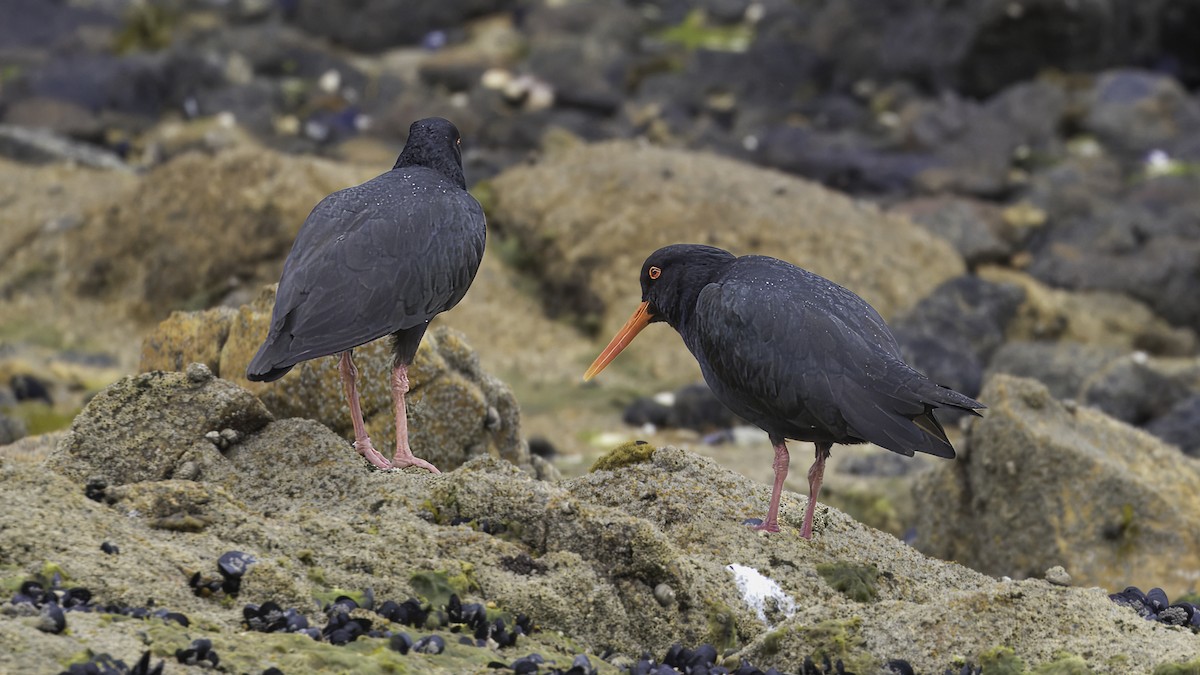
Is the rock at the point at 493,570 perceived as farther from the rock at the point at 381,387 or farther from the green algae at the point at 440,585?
the rock at the point at 381,387

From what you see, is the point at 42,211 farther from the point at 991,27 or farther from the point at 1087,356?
the point at 991,27

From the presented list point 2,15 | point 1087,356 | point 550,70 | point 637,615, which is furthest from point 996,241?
point 2,15

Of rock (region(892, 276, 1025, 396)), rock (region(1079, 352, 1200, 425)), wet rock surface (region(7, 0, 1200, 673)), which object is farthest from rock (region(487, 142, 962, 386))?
rock (region(1079, 352, 1200, 425))

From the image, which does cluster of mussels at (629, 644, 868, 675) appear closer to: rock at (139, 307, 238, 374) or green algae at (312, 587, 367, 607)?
green algae at (312, 587, 367, 607)

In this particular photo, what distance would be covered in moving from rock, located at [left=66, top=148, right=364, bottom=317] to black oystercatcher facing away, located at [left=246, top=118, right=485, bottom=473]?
997 centimetres

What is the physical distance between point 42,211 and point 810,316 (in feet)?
51.1

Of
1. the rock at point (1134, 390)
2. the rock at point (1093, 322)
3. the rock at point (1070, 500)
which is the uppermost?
the rock at point (1093, 322)

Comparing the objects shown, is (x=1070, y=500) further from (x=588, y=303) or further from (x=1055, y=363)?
(x=588, y=303)

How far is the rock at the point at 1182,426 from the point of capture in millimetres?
16266

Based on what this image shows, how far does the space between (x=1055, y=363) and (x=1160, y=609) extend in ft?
38.0

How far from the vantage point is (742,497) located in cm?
802

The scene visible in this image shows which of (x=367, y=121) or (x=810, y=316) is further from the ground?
(x=367, y=121)

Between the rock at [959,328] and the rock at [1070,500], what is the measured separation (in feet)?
18.8

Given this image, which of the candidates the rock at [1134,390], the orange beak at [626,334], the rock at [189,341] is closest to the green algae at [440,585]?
the orange beak at [626,334]
